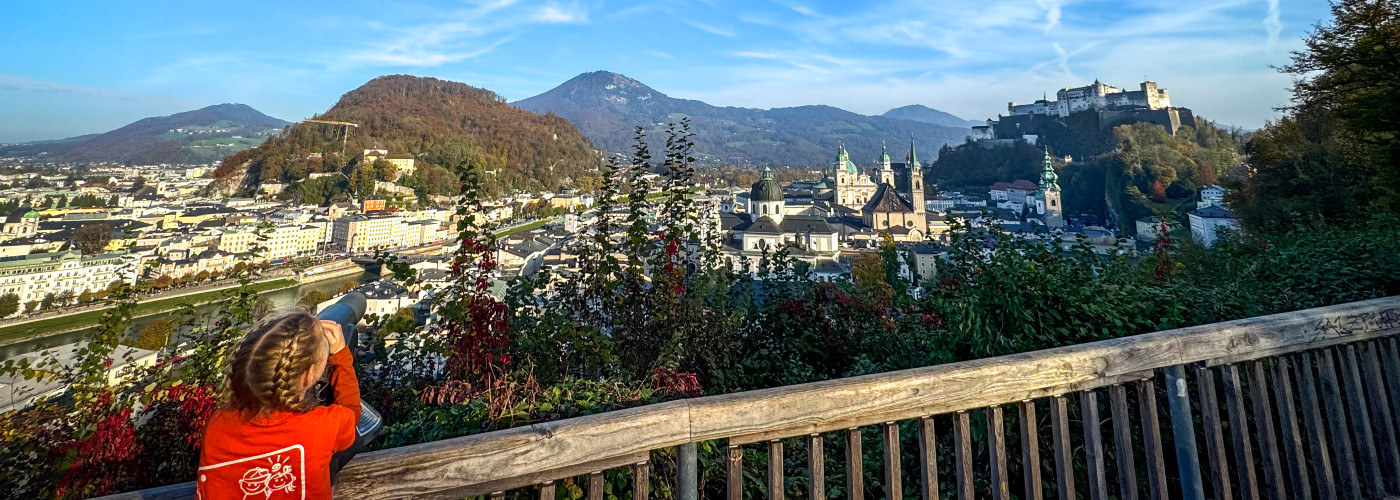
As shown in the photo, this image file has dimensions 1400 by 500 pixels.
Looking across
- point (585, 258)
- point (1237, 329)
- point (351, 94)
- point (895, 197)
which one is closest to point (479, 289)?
point (585, 258)

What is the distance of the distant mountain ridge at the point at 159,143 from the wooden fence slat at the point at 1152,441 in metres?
125

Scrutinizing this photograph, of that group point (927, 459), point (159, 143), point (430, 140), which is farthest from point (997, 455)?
point (159, 143)

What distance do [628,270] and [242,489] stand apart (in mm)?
2277

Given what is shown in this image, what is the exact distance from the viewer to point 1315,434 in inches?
67.3

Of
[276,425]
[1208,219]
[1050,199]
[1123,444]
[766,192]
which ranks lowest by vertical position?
[1208,219]

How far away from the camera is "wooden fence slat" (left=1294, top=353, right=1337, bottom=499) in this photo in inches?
66.4

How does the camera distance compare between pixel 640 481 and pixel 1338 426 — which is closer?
pixel 640 481

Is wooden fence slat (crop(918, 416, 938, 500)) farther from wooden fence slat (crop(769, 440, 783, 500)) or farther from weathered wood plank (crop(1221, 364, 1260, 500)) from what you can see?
weathered wood plank (crop(1221, 364, 1260, 500))

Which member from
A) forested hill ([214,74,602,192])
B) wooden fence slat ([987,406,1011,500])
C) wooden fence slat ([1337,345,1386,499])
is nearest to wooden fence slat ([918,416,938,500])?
wooden fence slat ([987,406,1011,500])

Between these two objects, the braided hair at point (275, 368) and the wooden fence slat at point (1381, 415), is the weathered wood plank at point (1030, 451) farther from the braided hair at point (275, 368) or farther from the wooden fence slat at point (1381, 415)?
the braided hair at point (275, 368)

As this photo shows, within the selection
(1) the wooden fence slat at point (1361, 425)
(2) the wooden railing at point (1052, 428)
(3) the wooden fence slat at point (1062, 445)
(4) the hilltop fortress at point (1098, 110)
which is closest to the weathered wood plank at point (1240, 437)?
(2) the wooden railing at point (1052, 428)

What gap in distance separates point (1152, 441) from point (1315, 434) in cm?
67

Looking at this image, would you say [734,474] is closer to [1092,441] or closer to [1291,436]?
[1092,441]

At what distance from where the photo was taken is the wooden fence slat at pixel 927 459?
4.55ft
